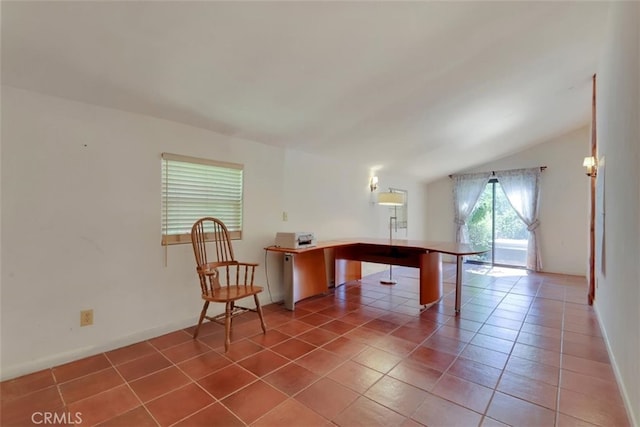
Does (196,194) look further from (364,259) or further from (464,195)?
(464,195)

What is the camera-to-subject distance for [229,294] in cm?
256

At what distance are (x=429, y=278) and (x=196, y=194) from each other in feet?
9.14

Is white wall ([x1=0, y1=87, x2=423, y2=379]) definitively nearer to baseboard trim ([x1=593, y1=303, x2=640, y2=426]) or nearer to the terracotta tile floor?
the terracotta tile floor

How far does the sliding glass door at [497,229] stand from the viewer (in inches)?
244

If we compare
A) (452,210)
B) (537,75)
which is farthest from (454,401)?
(452,210)

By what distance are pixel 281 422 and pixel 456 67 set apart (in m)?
2.87

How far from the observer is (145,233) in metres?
2.62

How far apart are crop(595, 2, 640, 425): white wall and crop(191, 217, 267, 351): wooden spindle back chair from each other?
2506 millimetres

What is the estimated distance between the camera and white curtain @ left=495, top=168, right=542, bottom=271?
232 inches

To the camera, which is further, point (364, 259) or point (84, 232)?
point (364, 259)

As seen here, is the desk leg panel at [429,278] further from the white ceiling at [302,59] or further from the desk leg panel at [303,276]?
the white ceiling at [302,59]

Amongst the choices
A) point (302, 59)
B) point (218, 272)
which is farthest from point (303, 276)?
point (302, 59)

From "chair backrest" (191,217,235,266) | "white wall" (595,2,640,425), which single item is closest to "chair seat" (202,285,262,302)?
"chair backrest" (191,217,235,266)

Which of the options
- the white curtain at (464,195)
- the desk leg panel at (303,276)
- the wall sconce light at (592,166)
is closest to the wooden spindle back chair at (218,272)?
the desk leg panel at (303,276)
